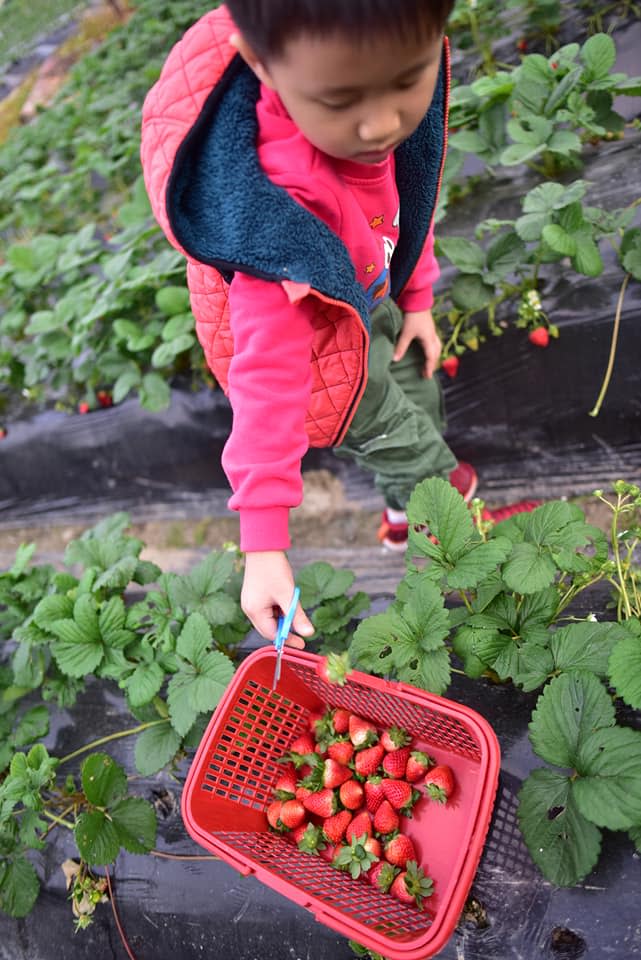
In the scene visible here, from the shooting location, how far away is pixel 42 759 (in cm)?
133

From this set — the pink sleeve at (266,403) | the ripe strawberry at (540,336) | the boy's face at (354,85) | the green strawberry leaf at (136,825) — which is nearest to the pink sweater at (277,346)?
the pink sleeve at (266,403)

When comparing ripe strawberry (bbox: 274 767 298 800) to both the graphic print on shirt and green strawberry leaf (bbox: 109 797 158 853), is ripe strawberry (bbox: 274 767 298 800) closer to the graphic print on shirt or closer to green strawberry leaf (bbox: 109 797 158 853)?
green strawberry leaf (bbox: 109 797 158 853)

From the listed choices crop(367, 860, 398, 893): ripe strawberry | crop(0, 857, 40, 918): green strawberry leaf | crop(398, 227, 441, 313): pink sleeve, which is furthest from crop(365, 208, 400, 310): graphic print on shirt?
crop(0, 857, 40, 918): green strawberry leaf

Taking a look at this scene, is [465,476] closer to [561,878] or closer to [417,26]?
[561,878]

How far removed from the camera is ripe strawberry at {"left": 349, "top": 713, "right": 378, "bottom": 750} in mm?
1247

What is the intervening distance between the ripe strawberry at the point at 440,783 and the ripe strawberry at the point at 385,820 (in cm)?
7

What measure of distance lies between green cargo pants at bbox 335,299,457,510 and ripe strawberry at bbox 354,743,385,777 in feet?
1.81

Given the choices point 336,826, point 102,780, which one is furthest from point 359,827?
point 102,780

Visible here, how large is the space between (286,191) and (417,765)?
0.91 m

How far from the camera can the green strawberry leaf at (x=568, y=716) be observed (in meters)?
0.98

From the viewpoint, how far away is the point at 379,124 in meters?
0.74

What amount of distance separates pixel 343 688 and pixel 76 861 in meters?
0.67

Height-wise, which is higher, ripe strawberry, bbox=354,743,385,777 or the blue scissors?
the blue scissors

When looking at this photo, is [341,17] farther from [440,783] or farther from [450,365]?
[450,365]
